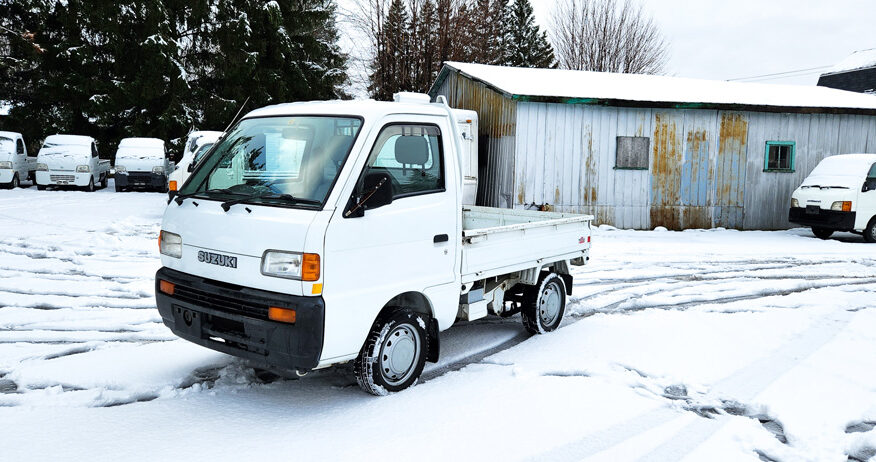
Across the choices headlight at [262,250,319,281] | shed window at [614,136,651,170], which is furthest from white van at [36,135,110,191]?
headlight at [262,250,319,281]

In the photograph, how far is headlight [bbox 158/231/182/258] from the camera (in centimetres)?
488

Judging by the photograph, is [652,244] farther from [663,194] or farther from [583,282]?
[583,282]

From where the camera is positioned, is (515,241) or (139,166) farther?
(139,166)

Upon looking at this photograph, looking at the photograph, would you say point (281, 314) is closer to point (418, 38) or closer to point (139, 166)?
point (139, 166)

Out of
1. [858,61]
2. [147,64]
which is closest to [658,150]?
[147,64]

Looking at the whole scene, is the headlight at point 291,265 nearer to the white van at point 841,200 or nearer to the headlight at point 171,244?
the headlight at point 171,244

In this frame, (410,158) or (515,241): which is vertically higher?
(410,158)

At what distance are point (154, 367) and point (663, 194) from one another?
14291 millimetres

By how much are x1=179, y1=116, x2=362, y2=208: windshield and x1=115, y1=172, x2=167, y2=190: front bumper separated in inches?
781

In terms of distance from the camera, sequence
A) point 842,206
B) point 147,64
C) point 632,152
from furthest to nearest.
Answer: point 147,64
point 632,152
point 842,206

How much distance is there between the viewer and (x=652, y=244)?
46.9 ft

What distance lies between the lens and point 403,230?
15.8 ft

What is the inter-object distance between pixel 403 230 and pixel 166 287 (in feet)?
5.86

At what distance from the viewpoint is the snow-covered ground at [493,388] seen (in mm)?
4168
